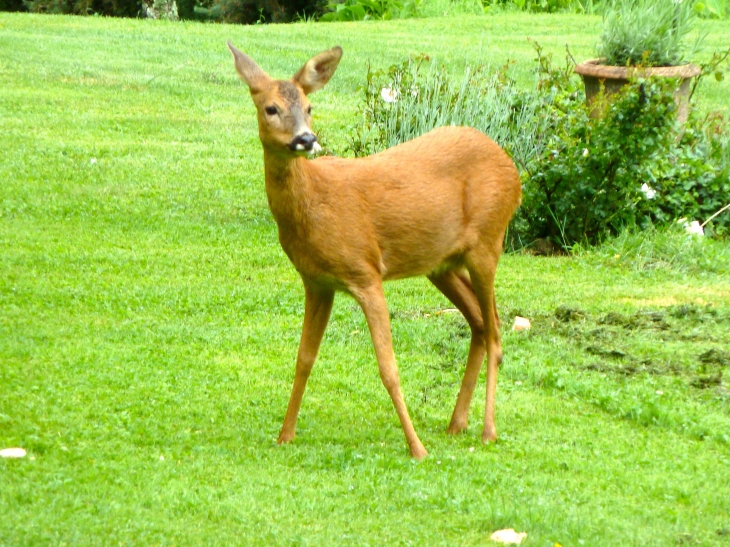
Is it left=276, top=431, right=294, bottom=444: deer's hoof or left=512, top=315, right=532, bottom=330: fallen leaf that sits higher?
left=276, top=431, right=294, bottom=444: deer's hoof

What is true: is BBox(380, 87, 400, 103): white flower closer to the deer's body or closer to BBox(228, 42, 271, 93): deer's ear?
the deer's body

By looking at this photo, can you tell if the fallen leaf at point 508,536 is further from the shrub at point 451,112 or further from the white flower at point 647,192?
the shrub at point 451,112

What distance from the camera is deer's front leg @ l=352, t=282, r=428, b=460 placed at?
18.4 feet

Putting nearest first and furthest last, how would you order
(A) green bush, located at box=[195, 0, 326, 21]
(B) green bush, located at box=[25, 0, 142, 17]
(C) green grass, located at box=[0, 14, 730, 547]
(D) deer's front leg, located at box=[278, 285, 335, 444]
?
(C) green grass, located at box=[0, 14, 730, 547] < (D) deer's front leg, located at box=[278, 285, 335, 444] < (A) green bush, located at box=[195, 0, 326, 21] < (B) green bush, located at box=[25, 0, 142, 17]

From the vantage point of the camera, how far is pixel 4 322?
752cm

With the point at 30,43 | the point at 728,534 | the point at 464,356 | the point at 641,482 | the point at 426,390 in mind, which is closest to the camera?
the point at 728,534

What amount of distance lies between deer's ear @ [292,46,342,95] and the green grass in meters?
1.83

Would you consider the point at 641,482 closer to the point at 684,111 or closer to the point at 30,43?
the point at 684,111

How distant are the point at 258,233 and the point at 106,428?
468 centimetres

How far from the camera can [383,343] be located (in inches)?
223

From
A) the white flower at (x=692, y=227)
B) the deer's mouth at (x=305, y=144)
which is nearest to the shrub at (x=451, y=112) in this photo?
the white flower at (x=692, y=227)

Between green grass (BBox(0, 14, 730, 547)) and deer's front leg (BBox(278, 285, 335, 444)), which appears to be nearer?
green grass (BBox(0, 14, 730, 547))

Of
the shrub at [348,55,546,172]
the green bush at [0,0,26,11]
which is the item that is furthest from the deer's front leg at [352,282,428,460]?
the green bush at [0,0,26,11]

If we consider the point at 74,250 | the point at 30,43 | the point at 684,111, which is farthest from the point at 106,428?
the point at 30,43
